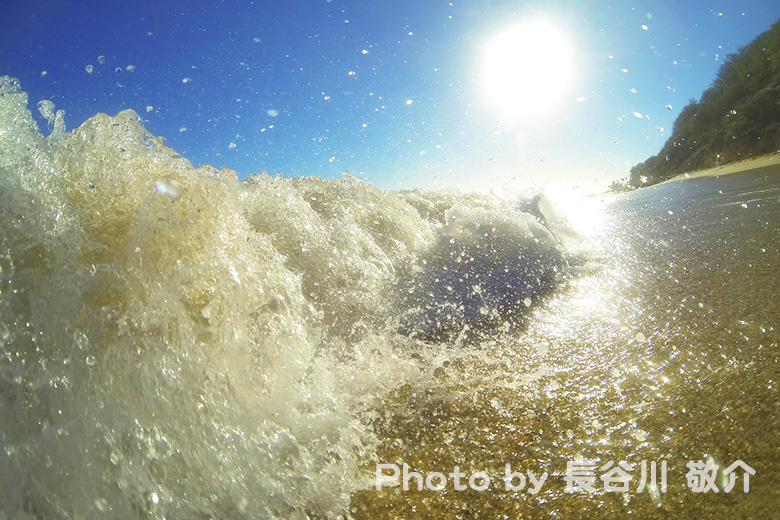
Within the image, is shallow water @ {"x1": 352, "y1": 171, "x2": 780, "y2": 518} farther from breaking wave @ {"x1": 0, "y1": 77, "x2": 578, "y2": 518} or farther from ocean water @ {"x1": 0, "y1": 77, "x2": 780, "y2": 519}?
breaking wave @ {"x1": 0, "y1": 77, "x2": 578, "y2": 518}

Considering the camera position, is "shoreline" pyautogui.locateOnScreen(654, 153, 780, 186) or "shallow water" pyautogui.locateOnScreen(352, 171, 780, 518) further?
"shoreline" pyautogui.locateOnScreen(654, 153, 780, 186)

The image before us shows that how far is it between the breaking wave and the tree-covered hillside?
73.3 ft

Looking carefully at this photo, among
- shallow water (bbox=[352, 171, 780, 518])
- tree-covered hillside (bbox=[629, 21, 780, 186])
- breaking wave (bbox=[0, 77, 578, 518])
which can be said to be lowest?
shallow water (bbox=[352, 171, 780, 518])

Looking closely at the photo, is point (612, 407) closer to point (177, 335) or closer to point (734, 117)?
point (177, 335)

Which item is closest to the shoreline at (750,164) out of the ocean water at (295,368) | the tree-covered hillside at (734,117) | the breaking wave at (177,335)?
the tree-covered hillside at (734,117)

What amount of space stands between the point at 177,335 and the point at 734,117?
30424mm

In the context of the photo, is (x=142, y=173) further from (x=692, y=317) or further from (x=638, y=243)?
(x=638, y=243)

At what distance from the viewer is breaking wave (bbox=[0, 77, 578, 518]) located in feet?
3.09

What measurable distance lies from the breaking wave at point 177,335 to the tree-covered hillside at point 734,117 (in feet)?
73.3

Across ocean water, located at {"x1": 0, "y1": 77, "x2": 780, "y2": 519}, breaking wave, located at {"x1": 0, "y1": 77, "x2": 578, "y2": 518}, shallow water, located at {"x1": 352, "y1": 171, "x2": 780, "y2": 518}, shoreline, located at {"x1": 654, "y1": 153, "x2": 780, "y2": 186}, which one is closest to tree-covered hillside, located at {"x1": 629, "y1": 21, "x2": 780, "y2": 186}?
shoreline, located at {"x1": 654, "y1": 153, "x2": 780, "y2": 186}

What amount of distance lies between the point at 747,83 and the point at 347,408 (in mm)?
33579

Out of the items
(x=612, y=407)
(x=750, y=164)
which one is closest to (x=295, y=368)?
(x=612, y=407)

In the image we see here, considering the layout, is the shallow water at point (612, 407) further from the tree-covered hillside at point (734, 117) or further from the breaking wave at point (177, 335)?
the tree-covered hillside at point (734, 117)

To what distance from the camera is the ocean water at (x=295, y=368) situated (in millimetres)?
922
